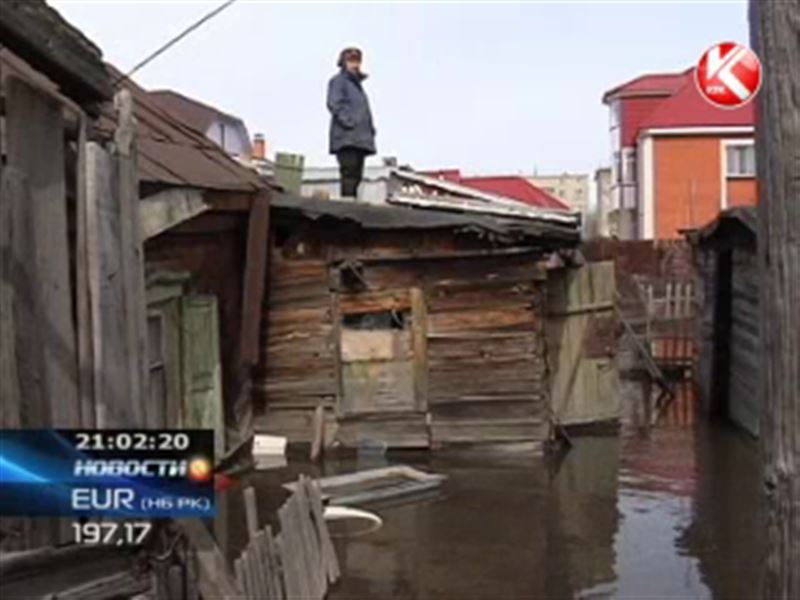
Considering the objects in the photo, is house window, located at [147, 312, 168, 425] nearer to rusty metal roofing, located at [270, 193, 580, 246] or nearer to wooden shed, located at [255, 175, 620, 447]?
rusty metal roofing, located at [270, 193, 580, 246]

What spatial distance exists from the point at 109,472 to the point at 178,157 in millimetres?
9118

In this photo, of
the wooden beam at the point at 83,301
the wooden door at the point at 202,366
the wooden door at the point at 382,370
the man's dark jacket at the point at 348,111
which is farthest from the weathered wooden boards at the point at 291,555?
the man's dark jacket at the point at 348,111

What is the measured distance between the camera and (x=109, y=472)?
159 inches

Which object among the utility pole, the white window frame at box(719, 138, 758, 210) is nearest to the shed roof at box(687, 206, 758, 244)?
the utility pole

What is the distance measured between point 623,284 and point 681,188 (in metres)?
11.0

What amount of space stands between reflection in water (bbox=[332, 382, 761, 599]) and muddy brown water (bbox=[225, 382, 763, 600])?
1 centimetres

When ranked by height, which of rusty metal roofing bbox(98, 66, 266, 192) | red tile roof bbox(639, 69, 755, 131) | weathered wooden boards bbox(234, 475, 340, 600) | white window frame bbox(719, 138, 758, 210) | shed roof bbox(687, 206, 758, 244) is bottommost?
weathered wooden boards bbox(234, 475, 340, 600)

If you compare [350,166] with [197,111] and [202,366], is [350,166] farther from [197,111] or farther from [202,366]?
[197,111]

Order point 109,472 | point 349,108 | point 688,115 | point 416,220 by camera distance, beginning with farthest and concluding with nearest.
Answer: point 688,115, point 349,108, point 416,220, point 109,472

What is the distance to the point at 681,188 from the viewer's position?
37.8 meters

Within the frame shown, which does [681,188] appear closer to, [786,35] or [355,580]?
[355,580]

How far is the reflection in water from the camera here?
923 centimetres

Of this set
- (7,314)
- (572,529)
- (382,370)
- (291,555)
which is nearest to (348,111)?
(382,370)

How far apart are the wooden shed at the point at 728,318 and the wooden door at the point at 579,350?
1.91m
